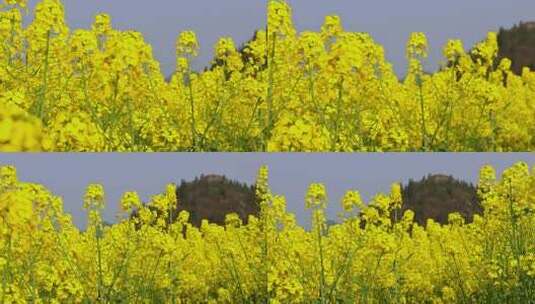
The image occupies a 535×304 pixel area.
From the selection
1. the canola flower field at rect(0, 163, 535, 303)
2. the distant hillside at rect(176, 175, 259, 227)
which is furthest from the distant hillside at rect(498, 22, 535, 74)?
the distant hillside at rect(176, 175, 259, 227)

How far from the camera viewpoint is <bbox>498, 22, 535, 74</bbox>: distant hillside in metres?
7.69

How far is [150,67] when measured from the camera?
297 inches

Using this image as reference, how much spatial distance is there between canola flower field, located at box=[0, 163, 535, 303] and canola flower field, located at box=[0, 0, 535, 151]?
0.26m

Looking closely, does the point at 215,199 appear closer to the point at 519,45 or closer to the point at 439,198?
the point at 439,198

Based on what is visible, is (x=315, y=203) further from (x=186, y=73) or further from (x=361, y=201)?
(x=186, y=73)

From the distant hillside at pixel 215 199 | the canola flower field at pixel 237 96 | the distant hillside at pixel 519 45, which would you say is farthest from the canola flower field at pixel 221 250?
the distant hillside at pixel 519 45

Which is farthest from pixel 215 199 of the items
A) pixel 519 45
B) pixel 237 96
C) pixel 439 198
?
pixel 519 45

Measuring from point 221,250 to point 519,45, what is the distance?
6.14 feet

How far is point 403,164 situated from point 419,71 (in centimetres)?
→ 58

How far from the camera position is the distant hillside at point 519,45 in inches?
303

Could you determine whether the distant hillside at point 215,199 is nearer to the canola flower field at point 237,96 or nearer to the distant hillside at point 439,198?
the canola flower field at point 237,96

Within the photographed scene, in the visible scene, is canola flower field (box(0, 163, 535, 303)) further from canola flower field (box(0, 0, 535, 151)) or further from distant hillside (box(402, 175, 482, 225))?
canola flower field (box(0, 0, 535, 151))

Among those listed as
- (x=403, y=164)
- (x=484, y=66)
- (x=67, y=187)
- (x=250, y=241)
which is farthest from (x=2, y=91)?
(x=484, y=66)

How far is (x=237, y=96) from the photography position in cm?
750
